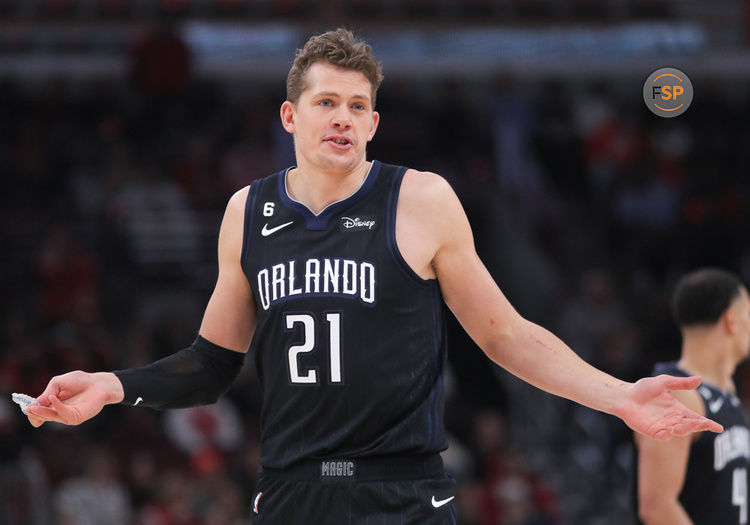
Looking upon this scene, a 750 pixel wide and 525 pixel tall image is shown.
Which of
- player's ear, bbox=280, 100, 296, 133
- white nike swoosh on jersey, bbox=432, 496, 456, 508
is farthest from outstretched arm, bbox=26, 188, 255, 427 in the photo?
white nike swoosh on jersey, bbox=432, 496, 456, 508

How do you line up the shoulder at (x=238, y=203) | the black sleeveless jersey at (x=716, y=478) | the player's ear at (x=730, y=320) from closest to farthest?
1. the shoulder at (x=238, y=203)
2. the black sleeveless jersey at (x=716, y=478)
3. the player's ear at (x=730, y=320)

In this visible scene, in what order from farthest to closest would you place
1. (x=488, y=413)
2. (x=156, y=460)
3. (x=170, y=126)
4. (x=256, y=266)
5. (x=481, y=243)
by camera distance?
(x=481, y=243)
(x=170, y=126)
(x=488, y=413)
(x=156, y=460)
(x=256, y=266)

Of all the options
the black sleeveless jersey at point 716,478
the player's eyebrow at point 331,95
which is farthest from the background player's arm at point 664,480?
the player's eyebrow at point 331,95

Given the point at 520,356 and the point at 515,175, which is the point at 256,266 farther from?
the point at 515,175

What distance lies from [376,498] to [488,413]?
8739 millimetres

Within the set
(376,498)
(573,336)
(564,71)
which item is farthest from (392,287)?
(564,71)

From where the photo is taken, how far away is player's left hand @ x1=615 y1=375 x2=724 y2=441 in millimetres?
3586

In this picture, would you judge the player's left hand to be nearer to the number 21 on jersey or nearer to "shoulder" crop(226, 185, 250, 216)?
the number 21 on jersey

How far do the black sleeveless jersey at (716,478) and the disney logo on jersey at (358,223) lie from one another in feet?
6.71

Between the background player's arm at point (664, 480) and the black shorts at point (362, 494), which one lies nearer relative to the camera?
the black shorts at point (362, 494)

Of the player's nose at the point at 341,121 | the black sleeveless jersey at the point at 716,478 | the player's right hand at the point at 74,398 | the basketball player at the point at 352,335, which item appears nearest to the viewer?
the player's right hand at the point at 74,398

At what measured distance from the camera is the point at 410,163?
15.4 metres

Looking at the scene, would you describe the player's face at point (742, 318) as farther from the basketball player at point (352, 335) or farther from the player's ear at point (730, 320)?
the basketball player at point (352, 335)

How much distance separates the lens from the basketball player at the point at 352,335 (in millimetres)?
3850
